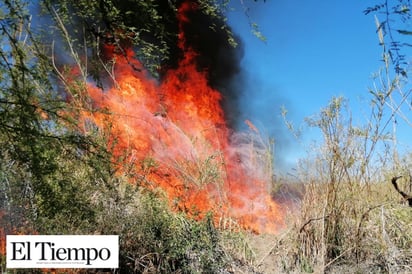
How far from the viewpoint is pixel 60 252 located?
4520mm

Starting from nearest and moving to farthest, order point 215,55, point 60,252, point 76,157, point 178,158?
point 76,157 → point 60,252 → point 178,158 → point 215,55

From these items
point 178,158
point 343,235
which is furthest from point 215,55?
point 343,235

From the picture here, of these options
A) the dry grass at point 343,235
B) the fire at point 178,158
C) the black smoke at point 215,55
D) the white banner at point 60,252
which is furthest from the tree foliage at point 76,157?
the black smoke at point 215,55

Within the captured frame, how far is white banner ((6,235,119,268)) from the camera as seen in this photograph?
173 inches

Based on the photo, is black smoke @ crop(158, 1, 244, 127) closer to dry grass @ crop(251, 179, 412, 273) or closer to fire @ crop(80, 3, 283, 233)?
fire @ crop(80, 3, 283, 233)

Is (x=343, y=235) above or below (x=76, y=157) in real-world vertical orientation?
below

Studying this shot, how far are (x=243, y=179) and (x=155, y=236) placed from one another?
9.45 feet

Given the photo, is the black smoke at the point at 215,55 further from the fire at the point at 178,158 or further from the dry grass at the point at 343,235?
the dry grass at the point at 343,235

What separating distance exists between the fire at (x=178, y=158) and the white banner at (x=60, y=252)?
1338mm

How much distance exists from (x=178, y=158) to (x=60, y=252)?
2.44m

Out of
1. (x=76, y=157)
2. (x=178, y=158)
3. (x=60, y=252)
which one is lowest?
(x=60, y=252)

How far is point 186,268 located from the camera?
16.8 feet

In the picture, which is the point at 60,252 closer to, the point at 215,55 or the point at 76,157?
the point at 76,157

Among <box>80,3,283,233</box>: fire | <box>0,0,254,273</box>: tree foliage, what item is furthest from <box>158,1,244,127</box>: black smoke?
<box>0,0,254,273</box>: tree foliage
